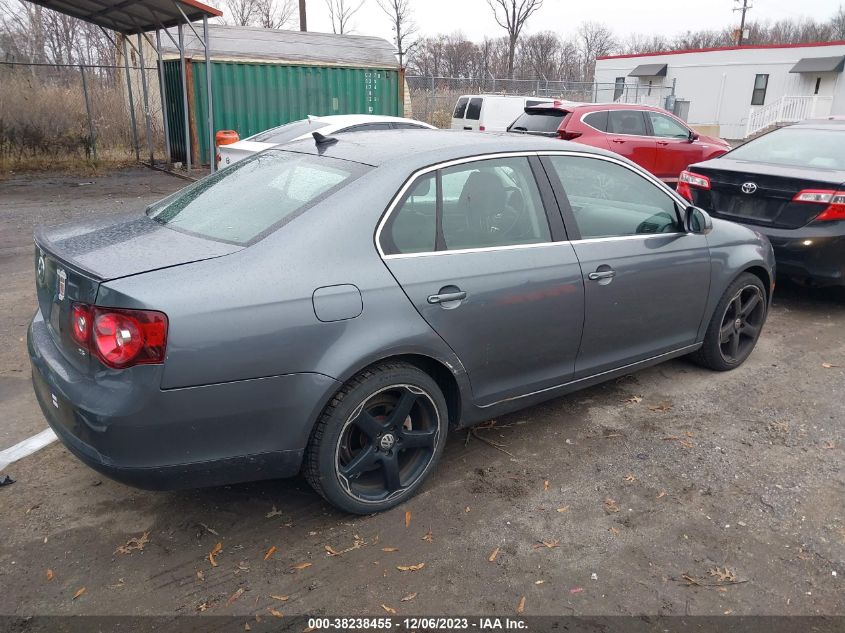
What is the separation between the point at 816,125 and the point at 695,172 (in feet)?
5.48

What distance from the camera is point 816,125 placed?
7.07 metres

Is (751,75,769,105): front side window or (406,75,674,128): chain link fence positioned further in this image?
(751,75,769,105): front side window

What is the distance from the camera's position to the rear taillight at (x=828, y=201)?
559cm

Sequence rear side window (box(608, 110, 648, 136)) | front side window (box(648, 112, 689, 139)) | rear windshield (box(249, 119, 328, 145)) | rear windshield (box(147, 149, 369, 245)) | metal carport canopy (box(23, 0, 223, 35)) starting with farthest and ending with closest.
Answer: metal carport canopy (box(23, 0, 223, 35)) → front side window (box(648, 112, 689, 139)) → rear side window (box(608, 110, 648, 136)) → rear windshield (box(249, 119, 328, 145)) → rear windshield (box(147, 149, 369, 245))

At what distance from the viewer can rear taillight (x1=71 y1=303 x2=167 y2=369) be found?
238cm

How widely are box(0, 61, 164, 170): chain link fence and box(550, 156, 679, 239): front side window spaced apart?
47.9 ft

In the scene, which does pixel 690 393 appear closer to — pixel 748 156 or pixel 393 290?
pixel 393 290

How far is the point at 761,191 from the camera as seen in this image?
19.6 ft

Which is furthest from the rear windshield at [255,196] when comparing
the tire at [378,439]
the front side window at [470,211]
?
the tire at [378,439]

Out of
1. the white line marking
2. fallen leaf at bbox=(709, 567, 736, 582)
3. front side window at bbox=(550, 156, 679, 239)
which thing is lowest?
fallen leaf at bbox=(709, 567, 736, 582)

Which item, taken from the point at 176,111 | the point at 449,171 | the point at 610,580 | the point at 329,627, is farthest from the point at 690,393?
the point at 176,111

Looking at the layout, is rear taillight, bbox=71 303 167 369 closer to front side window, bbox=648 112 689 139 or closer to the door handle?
the door handle

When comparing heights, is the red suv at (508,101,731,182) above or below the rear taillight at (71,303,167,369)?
above

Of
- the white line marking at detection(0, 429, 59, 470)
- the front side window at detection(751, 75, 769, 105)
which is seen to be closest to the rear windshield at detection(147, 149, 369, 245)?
the white line marking at detection(0, 429, 59, 470)
